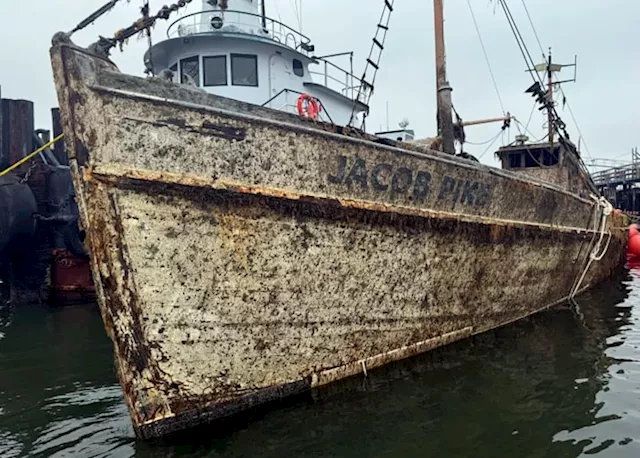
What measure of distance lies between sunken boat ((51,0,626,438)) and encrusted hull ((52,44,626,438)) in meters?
0.01

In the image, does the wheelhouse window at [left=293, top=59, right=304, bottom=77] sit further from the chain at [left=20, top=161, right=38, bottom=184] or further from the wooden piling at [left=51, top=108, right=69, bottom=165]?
the wooden piling at [left=51, top=108, right=69, bottom=165]

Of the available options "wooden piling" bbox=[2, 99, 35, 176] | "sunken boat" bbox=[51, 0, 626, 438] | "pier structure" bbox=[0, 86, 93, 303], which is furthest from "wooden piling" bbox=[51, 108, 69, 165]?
"sunken boat" bbox=[51, 0, 626, 438]

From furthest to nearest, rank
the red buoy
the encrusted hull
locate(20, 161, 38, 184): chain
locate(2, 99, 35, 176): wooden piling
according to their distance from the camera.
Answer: the red buoy
locate(2, 99, 35, 176): wooden piling
locate(20, 161, 38, 184): chain
the encrusted hull

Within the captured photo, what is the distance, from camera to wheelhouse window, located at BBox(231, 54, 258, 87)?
907 cm

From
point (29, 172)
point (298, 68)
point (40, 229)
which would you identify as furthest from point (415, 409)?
point (29, 172)

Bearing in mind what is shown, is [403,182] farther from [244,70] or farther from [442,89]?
[244,70]

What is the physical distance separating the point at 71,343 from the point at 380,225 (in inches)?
205

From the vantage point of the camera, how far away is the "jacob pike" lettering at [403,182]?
14.7 feet

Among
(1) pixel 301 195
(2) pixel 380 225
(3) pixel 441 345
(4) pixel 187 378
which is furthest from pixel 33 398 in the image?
(3) pixel 441 345

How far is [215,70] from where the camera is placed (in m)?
9.05

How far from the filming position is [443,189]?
5.25 metres

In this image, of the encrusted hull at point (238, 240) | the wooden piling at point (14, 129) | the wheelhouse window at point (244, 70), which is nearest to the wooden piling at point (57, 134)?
the wooden piling at point (14, 129)

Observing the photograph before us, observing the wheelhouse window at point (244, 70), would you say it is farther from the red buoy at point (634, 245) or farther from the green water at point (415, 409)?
the red buoy at point (634, 245)

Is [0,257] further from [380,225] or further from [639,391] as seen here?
[639,391]
